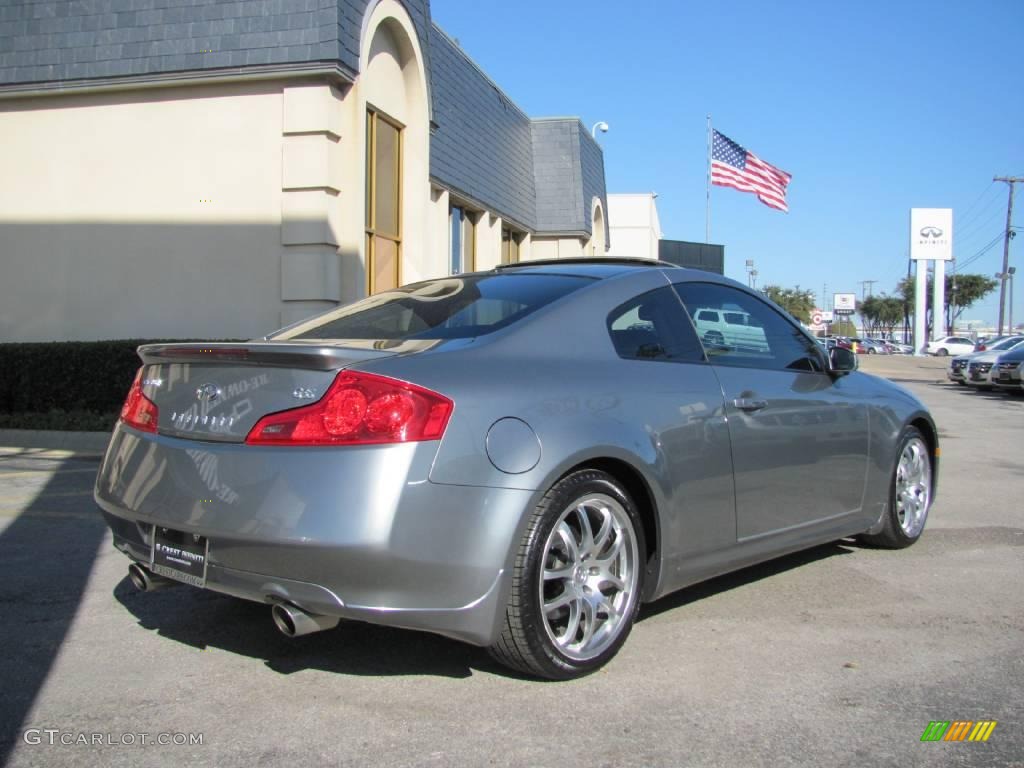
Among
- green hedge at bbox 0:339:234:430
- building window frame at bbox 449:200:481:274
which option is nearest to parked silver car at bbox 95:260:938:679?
green hedge at bbox 0:339:234:430

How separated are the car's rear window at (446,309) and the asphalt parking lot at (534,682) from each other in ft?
4.17

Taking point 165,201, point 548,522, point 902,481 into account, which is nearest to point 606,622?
point 548,522

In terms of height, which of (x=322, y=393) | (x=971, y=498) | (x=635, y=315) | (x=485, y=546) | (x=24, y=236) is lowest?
(x=971, y=498)

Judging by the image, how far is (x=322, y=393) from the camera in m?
3.24

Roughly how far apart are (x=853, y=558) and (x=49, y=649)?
4178mm

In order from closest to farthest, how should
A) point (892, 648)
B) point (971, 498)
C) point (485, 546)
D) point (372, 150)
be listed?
point (485, 546) < point (892, 648) < point (971, 498) < point (372, 150)

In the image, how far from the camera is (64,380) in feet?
36.7

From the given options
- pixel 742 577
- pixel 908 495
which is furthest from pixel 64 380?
pixel 908 495

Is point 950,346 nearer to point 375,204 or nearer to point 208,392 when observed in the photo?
point 375,204

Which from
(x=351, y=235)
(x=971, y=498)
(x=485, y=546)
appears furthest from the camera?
(x=351, y=235)

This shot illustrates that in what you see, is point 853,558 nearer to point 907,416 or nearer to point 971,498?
point 907,416

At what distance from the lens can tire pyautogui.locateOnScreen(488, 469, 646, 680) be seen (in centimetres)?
335

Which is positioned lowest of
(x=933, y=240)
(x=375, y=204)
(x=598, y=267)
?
(x=598, y=267)

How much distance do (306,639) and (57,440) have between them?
300 inches
